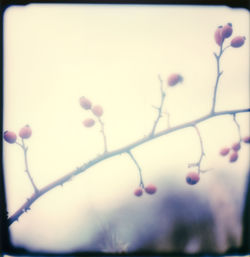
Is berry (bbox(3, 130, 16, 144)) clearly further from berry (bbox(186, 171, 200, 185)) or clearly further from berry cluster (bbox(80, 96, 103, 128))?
berry (bbox(186, 171, 200, 185))

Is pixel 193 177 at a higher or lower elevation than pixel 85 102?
lower

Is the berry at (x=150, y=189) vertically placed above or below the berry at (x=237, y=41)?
below

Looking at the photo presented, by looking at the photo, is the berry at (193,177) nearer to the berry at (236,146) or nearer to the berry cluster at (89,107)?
the berry at (236,146)

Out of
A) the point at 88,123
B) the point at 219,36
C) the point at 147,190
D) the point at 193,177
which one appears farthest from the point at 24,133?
the point at 219,36

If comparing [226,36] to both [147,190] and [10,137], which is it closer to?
[147,190]

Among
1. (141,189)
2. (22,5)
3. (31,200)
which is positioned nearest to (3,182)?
(31,200)

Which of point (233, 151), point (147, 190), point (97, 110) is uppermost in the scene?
point (97, 110)

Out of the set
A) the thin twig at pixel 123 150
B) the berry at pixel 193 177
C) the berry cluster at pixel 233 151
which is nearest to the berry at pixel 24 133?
the thin twig at pixel 123 150

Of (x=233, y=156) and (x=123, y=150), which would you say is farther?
(x=233, y=156)
